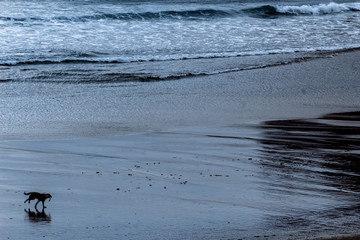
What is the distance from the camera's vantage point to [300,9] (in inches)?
1217

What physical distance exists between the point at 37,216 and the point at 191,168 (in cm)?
217

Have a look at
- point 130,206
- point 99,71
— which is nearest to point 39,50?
point 99,71

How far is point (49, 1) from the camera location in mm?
31812

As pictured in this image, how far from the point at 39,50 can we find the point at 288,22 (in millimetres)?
12732

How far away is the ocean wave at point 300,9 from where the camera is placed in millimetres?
29656

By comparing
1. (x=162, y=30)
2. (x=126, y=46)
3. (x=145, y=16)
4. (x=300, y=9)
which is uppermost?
(x=300, y=9)

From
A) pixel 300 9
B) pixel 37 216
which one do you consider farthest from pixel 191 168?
pixel 300 9

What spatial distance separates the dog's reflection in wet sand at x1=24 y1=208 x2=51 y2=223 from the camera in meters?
5.18

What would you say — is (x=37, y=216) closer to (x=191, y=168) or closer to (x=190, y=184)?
(x=190, y=184)

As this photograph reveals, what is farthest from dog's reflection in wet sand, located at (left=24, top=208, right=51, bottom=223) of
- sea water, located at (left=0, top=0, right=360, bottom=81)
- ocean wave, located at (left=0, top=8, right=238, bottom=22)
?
ocean wave, located at (left=0, top=8, right=238, bottom=22)

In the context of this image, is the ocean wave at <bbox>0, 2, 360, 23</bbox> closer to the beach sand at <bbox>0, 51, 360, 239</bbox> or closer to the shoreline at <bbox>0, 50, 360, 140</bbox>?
the shoreline at <bbox>0, 50, 360, 140</bbox>

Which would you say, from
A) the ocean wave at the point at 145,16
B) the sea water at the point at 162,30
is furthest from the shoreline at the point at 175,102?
the ocean wave at the point at 145,16

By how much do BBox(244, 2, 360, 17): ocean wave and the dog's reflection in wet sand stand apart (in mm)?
24659

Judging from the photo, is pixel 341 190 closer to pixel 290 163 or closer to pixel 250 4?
pixel 290 163
